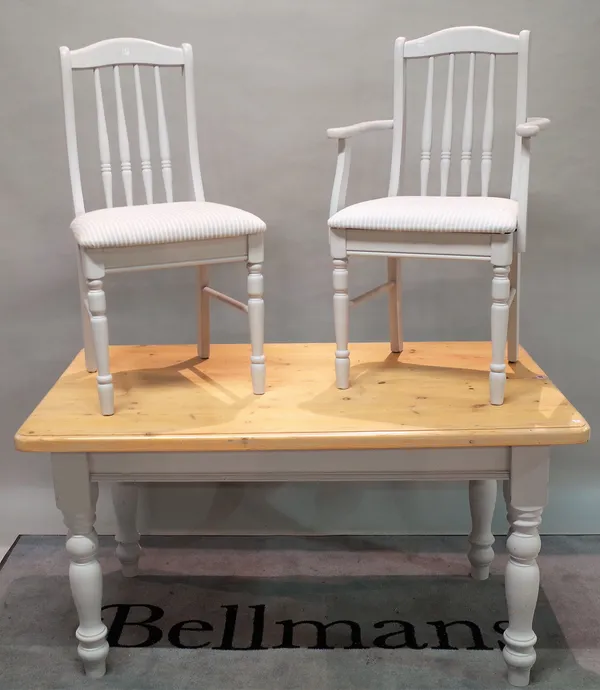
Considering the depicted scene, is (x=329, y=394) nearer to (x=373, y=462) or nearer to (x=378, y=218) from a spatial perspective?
(x=373, y=462)

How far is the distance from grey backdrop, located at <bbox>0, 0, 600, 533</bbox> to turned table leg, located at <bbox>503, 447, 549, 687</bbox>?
83 centimetres

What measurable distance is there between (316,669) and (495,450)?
2.21ft

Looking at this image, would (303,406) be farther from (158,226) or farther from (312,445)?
(158,226)

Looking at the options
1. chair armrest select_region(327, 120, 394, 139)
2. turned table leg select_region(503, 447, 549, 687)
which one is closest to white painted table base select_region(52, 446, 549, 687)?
turned table leg select_region(503, 447, 549, 687)

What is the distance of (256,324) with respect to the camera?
206 cm

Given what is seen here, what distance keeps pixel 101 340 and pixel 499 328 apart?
2.91ft

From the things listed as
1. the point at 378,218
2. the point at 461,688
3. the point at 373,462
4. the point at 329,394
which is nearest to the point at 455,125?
the point at 378,218

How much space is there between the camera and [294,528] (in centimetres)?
273

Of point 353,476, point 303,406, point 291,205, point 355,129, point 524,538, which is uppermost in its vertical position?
point 355,129

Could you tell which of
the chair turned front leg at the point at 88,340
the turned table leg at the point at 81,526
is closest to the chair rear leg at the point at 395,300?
the chair turned front leg at the point at 88,340

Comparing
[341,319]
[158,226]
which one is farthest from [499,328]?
[158,226]

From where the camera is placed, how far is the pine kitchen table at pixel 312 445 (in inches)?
72.2

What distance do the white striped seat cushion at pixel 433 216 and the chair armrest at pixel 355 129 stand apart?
185mm

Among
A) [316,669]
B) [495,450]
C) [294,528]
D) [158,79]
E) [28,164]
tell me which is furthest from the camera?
[294,528]
